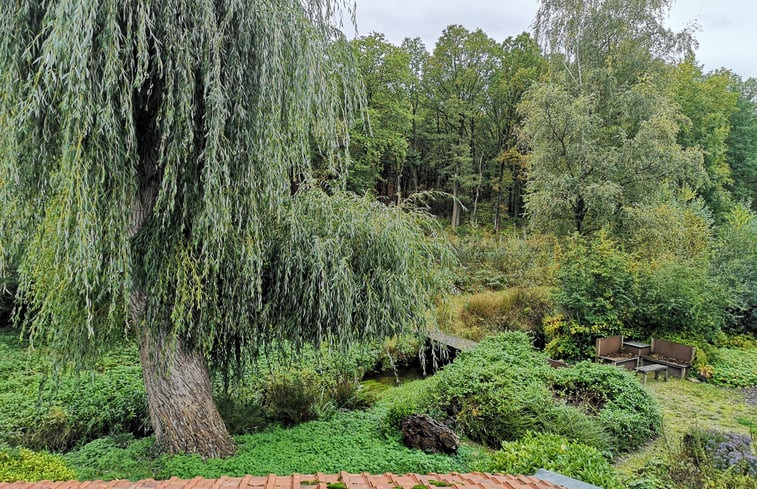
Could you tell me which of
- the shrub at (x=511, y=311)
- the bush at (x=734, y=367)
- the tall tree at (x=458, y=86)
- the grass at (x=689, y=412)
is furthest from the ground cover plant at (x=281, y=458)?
the tall tree at (x=458, y=86)

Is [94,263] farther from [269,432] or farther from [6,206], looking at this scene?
[269,432]

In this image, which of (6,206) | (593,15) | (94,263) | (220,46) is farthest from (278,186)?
(593,15)

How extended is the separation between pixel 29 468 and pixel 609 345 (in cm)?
829

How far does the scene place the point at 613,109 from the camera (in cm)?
1118

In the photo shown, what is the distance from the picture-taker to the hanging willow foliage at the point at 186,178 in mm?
2812

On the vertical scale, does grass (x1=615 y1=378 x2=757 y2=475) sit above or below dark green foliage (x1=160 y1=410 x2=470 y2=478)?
below

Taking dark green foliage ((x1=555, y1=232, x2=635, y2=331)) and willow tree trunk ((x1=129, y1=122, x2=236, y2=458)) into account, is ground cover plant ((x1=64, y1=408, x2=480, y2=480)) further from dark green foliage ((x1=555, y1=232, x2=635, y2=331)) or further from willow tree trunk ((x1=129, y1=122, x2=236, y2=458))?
dark green foliage ((x1=555, y1=232, x2=635, y2=331))

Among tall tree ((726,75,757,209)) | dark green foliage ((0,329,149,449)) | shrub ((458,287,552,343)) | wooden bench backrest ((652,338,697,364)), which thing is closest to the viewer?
dark green foliage ((0,329,149,449))

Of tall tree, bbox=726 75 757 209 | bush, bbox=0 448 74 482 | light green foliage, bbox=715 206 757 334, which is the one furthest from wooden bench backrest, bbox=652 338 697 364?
tall tree, bbox=726 75 757 209

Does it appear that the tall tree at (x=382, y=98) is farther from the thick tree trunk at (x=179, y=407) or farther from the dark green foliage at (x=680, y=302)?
the thick tree trunk at (x=179, y=407)

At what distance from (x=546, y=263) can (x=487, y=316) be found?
3.17 m

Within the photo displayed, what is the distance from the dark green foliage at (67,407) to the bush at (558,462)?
4.00 m

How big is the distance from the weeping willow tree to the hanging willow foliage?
0.05 ft

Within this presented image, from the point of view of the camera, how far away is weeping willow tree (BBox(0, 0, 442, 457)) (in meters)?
2.82
